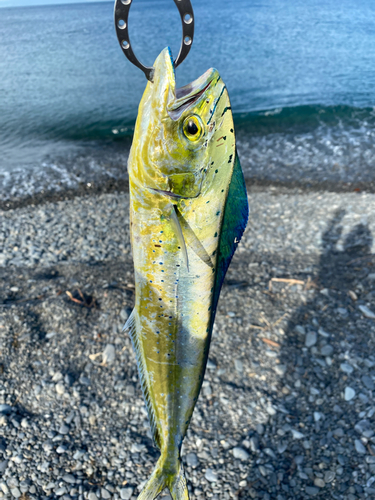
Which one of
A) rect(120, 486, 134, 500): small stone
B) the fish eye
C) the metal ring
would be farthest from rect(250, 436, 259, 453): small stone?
the metal ring

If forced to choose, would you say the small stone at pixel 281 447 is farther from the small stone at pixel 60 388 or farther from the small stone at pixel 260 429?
the small stone at pixel 60 388

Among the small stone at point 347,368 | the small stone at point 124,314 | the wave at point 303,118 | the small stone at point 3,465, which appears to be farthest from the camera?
the wave at point 303,118

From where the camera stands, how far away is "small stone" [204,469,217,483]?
372 centimetres

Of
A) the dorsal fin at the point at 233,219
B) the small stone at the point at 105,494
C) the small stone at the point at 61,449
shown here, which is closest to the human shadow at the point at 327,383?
the small stone at the point at 105,494

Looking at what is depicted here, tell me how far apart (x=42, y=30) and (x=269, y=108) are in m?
34.6

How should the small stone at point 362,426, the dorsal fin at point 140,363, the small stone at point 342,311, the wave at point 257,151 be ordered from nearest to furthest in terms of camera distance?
the dorsal fin at point 140,363 → the small stone at point 362,426 → the small stone at point 342,311 → the wave at point 257,151

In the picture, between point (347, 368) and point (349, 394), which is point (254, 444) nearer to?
point (349, 394)

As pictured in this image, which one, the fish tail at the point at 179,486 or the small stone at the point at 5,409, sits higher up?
the fish tail at the point at 179,486

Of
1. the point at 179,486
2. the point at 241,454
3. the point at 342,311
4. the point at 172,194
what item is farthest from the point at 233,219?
the point at 342,311

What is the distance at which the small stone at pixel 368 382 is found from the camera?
4383mm

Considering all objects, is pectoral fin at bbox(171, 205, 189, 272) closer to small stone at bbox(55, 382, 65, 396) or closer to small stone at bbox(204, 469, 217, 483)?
small stone at bbox(204, 469, 217, 483)

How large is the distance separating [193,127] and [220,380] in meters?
3.68

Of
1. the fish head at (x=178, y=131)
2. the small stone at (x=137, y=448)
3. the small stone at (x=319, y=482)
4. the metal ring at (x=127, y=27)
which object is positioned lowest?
the small stone at (x=319, y=482)

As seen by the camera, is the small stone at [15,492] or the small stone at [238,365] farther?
the small stone at [238,365]
